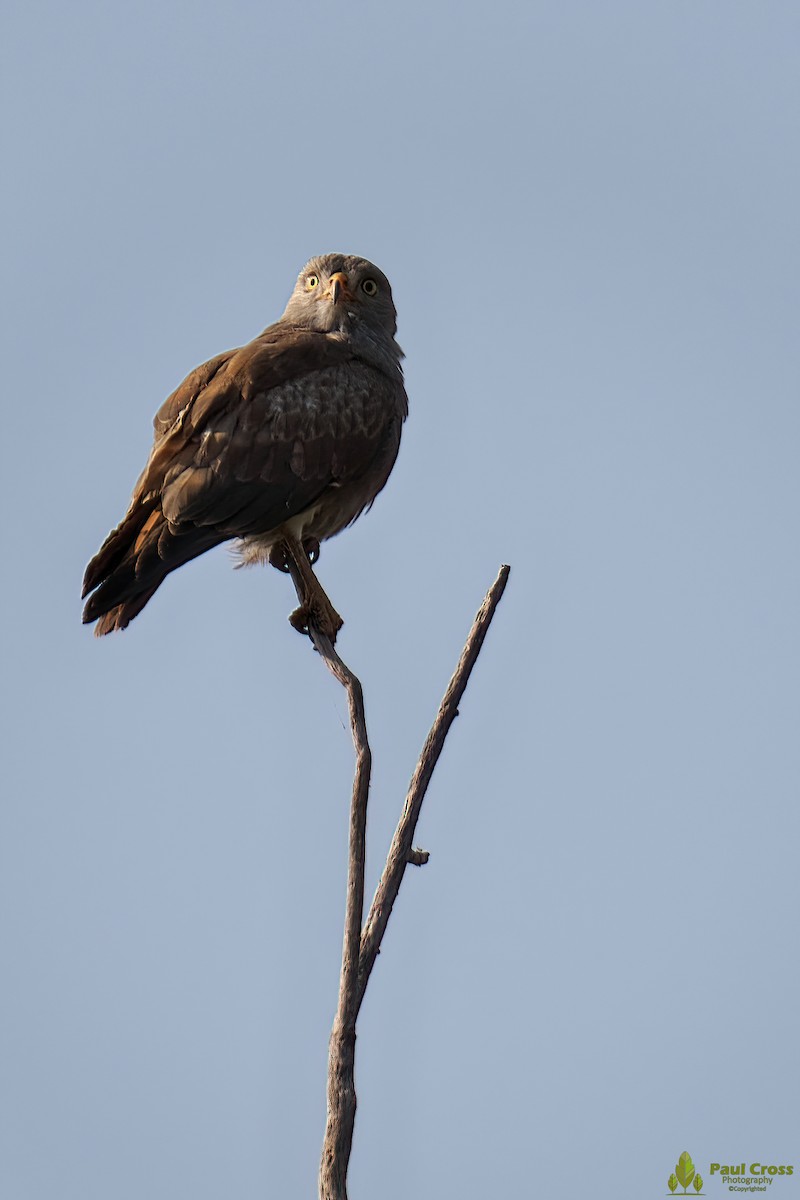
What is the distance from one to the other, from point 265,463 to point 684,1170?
4.37 meters

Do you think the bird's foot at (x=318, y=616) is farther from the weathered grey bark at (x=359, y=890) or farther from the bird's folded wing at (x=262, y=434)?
the weathered grey bark at (x=359, y=890)

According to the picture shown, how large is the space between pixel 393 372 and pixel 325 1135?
4.60 meters

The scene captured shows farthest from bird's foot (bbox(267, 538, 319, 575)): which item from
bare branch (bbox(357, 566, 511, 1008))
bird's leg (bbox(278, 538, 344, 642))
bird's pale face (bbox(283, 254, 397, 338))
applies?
bare branch (bbox(357, 566, 511, 1008))

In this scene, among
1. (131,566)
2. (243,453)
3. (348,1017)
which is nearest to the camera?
(348,1017)

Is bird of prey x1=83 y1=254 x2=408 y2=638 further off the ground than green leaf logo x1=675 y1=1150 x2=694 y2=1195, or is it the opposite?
bird of prey x1=83 y1=254 x2=408 y2=638

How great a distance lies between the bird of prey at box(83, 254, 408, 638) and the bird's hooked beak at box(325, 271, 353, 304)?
0.19 meters

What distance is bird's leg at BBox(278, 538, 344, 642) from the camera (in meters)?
7.89

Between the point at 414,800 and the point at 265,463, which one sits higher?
the point at 265,463

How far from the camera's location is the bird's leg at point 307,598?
7.89m

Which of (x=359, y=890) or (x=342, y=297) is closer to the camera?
(x=359, y=890)

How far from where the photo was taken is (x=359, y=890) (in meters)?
6.04

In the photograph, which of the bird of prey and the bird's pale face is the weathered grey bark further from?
the bird's pale face

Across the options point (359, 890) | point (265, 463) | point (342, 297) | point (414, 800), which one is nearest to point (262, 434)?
point (265, 463)

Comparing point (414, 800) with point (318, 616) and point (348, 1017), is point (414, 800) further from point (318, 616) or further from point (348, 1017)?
point (318, 616)
